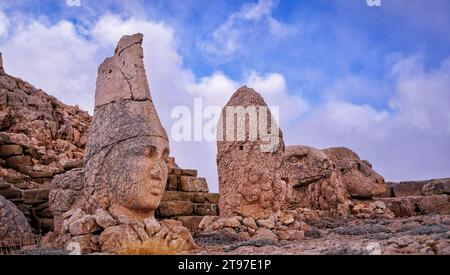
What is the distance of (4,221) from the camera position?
7.08 meters

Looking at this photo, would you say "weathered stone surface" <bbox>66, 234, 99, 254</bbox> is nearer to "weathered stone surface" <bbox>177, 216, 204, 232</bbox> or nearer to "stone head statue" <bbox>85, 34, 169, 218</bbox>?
"stone head statue" <bbox>85, 34, 169, 218</bbox>

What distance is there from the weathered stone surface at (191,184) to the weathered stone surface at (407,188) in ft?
26.1

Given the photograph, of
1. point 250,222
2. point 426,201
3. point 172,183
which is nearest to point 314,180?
point 426,201

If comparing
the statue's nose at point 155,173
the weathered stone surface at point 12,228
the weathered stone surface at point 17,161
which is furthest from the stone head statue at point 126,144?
the weathered stone surface at point 17,161

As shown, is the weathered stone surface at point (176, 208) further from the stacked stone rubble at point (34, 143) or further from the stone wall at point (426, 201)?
the stone wall at point (426, 201)

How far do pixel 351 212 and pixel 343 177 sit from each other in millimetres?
1283

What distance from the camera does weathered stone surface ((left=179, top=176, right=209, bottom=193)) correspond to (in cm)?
1187

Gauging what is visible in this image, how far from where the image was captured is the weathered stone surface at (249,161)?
8.88 m

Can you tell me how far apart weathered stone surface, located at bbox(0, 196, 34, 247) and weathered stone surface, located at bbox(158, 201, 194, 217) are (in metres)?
3.63

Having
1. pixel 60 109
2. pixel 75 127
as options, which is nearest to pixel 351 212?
pixel 75 127

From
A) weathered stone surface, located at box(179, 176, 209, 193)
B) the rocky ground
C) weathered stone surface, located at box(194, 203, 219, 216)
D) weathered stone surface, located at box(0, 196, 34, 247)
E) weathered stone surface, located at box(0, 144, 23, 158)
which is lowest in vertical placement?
the rocky ground

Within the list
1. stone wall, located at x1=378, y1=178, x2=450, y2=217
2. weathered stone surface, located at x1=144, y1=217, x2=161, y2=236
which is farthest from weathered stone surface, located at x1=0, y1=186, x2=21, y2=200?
stone wall, located at x1=378, y1=178, x2=450, y2=217

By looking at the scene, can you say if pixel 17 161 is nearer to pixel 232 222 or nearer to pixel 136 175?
pixel 232 222
